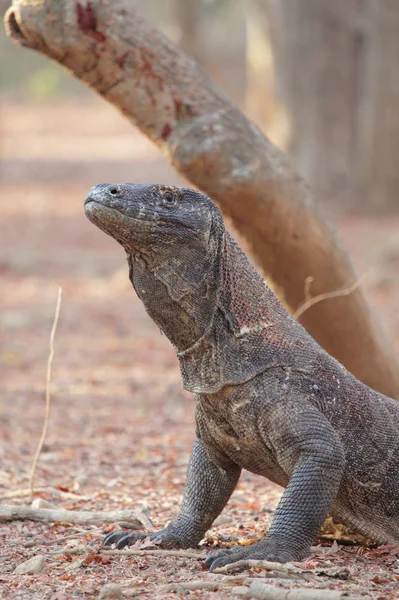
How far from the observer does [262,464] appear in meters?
4.43

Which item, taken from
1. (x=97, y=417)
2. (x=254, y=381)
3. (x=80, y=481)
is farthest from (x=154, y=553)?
(x=97, y=417)

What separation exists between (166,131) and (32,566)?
280 cm

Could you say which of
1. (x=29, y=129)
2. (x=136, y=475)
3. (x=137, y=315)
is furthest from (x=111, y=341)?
(x=29, y=129)

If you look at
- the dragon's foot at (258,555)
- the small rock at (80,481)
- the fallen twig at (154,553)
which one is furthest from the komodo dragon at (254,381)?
the small rock at (80,481)

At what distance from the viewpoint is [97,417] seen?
8.57 meters

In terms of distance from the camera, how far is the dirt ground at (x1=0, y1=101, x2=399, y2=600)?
418 centimetres

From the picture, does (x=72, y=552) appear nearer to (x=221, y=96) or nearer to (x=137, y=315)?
(x=221, y=96)

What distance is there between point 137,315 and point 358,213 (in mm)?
8024

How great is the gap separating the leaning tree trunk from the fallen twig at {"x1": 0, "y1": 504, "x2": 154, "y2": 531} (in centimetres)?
205

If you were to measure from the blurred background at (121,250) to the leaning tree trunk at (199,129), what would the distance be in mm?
1433

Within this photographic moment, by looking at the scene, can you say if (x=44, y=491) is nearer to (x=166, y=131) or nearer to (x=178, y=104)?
(x=166, y=131)

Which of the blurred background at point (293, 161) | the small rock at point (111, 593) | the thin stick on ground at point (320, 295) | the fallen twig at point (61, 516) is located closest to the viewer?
the small rock at point (111, 593)

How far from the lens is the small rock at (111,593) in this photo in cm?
380

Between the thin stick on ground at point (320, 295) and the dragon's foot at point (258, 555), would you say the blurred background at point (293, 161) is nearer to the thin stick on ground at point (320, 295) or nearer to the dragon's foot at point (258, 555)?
the thin stick on ground at point (320, 295)
